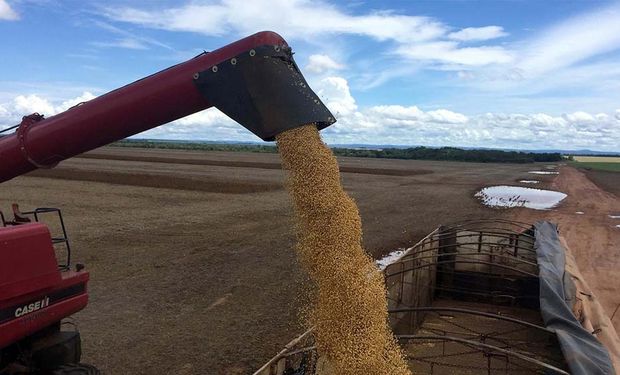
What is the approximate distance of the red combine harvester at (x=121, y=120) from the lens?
3.56 m

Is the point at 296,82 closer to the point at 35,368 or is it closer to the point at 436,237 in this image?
the point at 35,368

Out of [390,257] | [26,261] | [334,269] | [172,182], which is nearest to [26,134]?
[26,261]

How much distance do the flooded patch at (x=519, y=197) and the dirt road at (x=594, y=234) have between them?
670mm

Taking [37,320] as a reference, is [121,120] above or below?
above

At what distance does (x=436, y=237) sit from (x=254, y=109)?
6.93 meters

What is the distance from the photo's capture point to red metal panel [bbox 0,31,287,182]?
3676 mm

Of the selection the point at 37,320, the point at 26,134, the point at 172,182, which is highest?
the point at 26,134

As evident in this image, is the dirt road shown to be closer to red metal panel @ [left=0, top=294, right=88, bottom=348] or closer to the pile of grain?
the pile of grain

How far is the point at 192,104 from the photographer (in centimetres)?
377

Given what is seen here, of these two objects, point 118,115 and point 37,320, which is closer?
point 118,115

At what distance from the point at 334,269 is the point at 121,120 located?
199 cm

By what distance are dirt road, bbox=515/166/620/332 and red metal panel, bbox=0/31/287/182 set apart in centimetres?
788

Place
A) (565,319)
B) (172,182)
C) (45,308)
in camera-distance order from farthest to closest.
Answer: (172,182)
(565,319)
(45,308)

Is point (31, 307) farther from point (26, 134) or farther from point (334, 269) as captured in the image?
point (334, 269)
